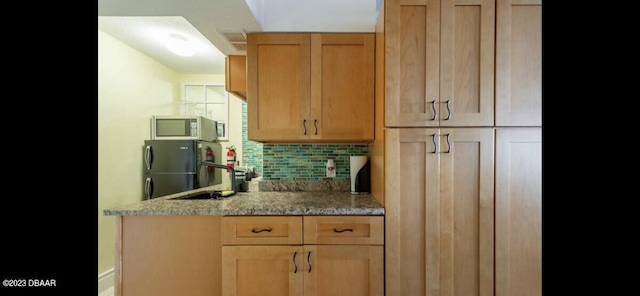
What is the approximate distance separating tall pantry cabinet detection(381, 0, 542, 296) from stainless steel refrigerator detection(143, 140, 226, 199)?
2.40 metres

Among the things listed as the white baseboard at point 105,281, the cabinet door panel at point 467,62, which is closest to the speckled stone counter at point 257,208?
the cabinet door panel at point 467,62

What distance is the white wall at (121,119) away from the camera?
2.48 metres

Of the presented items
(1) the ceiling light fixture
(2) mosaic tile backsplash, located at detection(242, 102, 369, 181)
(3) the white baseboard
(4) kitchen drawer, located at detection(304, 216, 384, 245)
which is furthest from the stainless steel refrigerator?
(4) kitchen drawer, located at detection(304, 216, 384, 245)

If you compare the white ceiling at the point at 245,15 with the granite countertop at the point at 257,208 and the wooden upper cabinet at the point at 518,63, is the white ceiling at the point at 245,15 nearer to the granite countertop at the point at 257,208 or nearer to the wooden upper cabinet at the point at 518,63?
the wooden upper cabinet at the point at 518,63

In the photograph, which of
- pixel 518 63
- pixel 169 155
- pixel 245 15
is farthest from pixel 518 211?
pixel 169 155

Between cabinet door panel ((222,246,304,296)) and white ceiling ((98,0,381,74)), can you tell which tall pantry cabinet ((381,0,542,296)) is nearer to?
white ceiling ((98,0,381,74))

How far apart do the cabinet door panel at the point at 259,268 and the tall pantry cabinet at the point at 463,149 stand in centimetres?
54

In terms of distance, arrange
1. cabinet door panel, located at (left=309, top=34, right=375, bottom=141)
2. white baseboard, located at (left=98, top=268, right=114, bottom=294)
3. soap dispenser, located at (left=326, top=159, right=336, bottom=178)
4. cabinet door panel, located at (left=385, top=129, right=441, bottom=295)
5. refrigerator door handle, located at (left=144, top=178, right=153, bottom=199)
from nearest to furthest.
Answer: cabinet door panel, located at (left=385, top=129, right=441, bottom=295) → cabinet door panel, located at (left=309, top=34, right=375, bottom=141) → soap dispenser, located at (left=326, top=159, right=336, bottom=178) → white baseboard, located at (left=98, top=268, right=114, bottom=294) → refrigerator door handle, located at (left=144, top=178, right=153, bottom=199)

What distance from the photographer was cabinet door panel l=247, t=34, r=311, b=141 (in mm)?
Result: 1678

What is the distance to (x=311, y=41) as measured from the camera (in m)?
1.68
